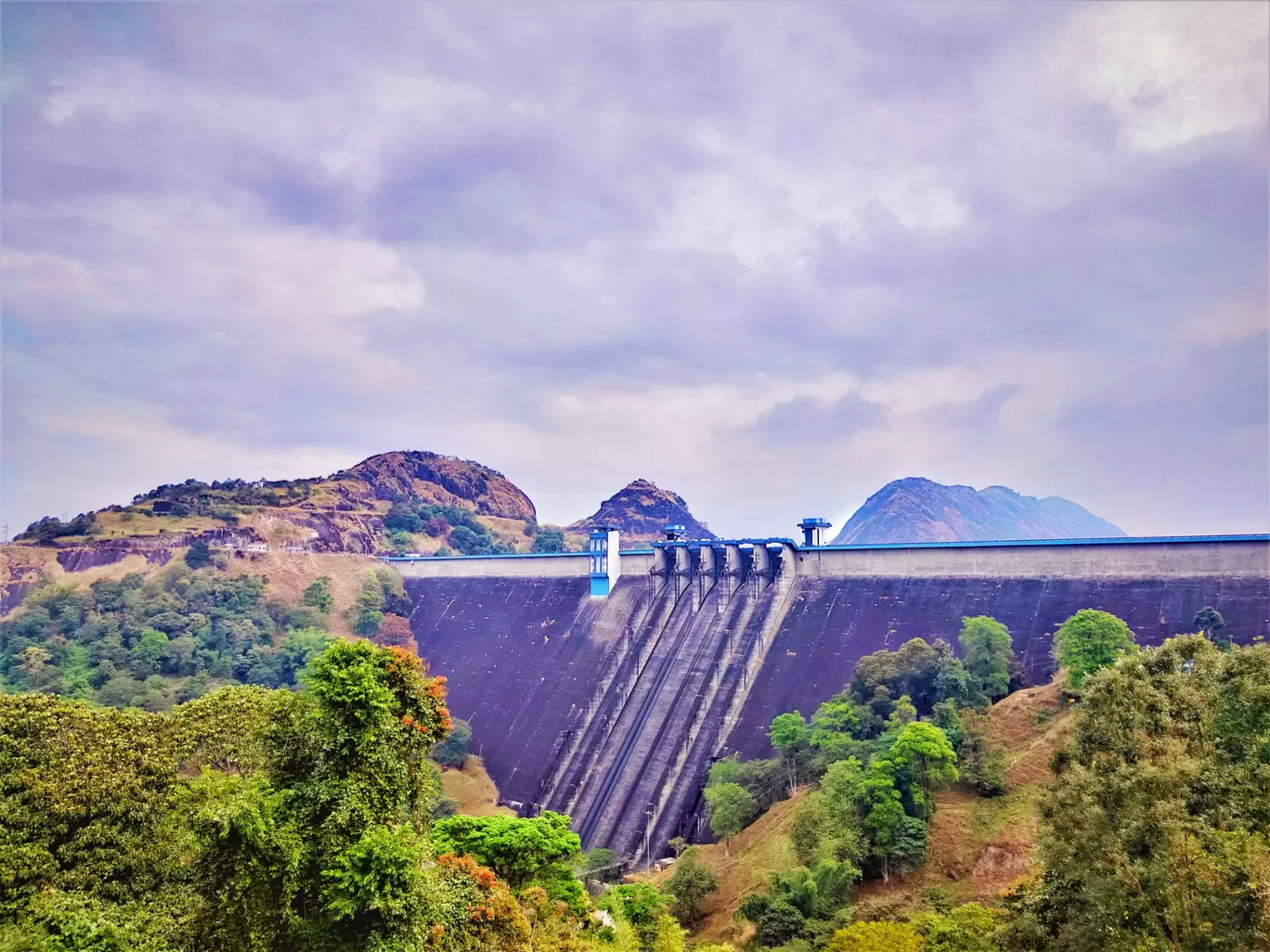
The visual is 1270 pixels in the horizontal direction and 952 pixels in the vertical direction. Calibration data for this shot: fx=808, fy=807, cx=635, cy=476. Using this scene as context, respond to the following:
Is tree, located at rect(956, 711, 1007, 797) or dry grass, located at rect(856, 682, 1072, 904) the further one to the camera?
tree, located at rect(956, 711, 1007, 797)

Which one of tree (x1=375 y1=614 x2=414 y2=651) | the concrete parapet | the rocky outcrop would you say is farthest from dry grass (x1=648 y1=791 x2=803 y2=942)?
the rocky outcrop

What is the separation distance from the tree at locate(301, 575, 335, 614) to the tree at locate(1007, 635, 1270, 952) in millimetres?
45354

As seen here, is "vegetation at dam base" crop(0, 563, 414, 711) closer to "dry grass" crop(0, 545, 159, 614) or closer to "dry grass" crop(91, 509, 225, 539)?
"dry grass" crop(0, 545, 159, 614)

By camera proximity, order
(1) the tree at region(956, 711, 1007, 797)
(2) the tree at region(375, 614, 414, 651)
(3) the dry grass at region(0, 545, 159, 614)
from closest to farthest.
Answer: (1) the tree at region(956, 711, 1007, 797), (2) the tree at region(375, 614, 414, 651), (3) the dry grass at region(0, 545, 159, 614)

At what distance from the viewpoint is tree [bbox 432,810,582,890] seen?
16312mm

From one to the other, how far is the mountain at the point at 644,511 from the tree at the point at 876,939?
305 ft

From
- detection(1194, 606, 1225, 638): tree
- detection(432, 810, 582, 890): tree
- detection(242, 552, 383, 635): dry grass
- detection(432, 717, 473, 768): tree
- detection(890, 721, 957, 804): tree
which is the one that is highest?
detection(242, 552, 383, 635): dry grass

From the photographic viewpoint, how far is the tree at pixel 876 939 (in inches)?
523

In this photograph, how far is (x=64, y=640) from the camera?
4256cm

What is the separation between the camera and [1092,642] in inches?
814

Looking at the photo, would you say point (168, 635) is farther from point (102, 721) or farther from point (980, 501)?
point (980, 501)

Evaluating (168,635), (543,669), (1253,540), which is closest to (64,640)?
(168,635)

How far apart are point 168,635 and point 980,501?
139621 mm

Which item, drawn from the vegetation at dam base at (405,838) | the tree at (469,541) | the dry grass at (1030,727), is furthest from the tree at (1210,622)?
the tree at (469,541)
